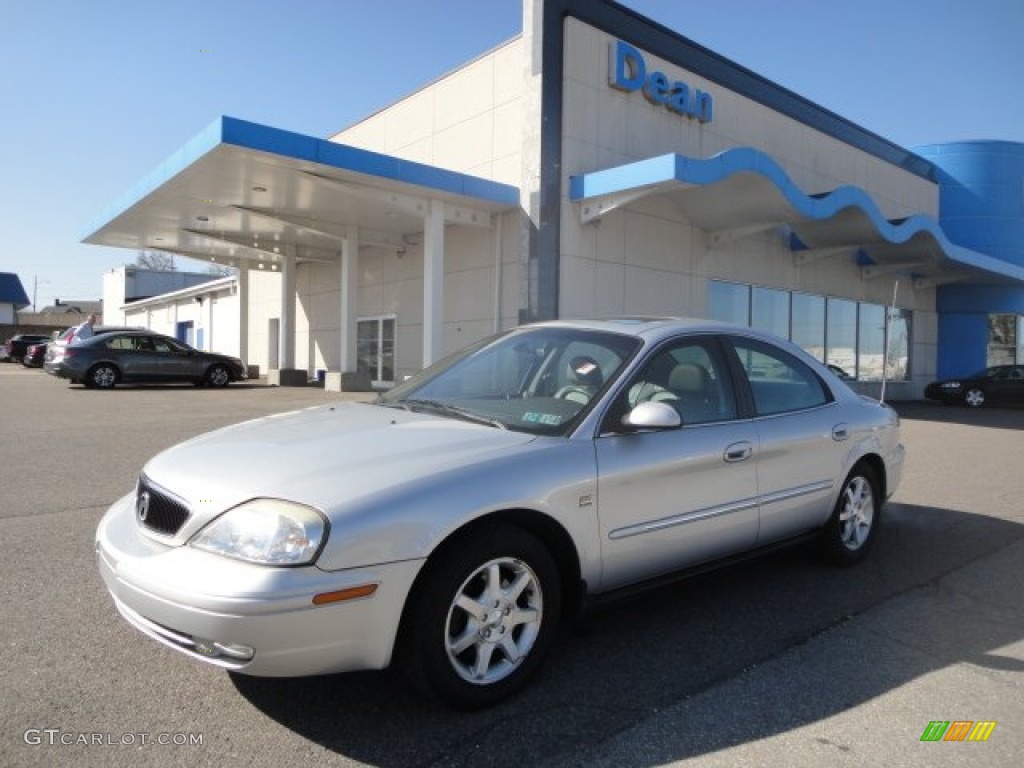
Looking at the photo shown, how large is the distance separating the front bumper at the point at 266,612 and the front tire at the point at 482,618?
110 millimetres

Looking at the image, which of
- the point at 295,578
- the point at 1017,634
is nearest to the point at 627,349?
the point at 295,578

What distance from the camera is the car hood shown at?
2594mm

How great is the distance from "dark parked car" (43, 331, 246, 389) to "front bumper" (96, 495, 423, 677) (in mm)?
17087

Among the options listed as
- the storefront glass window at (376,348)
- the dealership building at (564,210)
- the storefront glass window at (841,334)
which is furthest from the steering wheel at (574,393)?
the storefront glass window at (841,334)

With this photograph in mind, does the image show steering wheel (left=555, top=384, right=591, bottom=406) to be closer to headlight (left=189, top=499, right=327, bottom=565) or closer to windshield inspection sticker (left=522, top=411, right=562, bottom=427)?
windshield inspection sticker (left=522, top=411, right=562, bottom=427)

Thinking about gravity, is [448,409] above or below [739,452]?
above

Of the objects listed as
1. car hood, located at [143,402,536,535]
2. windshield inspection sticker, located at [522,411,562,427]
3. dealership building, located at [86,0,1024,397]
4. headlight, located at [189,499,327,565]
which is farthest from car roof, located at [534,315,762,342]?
dealership building, located at [86,0,1024,397]

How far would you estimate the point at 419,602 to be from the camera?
2596mm

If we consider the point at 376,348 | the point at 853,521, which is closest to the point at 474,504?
the point at 853,521

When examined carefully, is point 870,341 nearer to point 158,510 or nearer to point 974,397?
point 974,397

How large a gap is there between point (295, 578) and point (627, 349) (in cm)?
201

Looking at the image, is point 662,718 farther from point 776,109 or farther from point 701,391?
point 776,109

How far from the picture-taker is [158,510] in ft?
9.33

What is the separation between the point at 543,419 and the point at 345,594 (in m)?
1.24
